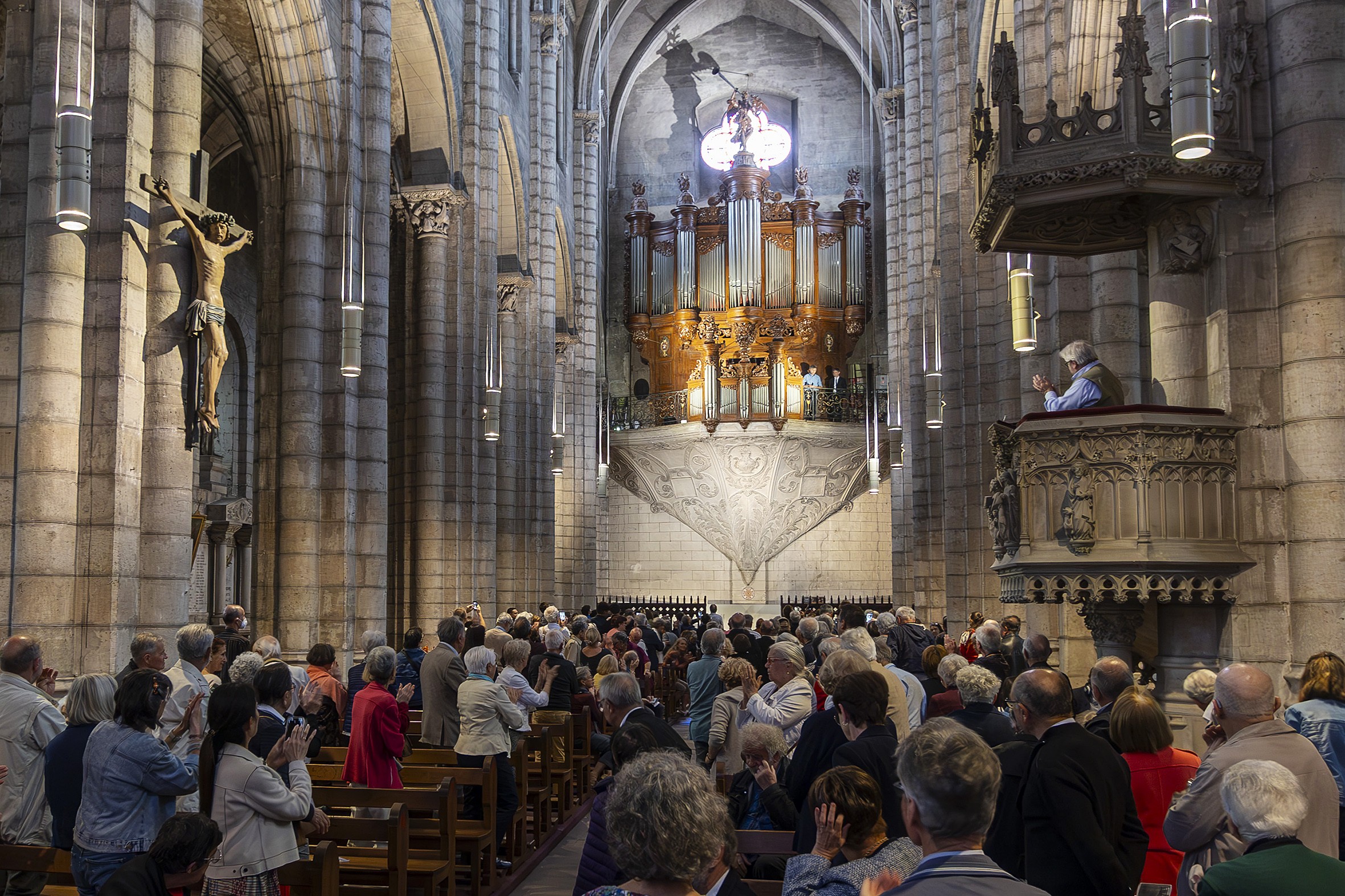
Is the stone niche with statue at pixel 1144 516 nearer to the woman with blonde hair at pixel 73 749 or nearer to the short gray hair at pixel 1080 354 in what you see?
the short gray hair at pixel 1080 354

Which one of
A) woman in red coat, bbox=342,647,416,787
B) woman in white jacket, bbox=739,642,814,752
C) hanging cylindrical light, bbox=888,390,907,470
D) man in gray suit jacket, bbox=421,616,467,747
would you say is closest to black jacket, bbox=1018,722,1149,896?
woman in white jacket, bbox=739,642,814,752

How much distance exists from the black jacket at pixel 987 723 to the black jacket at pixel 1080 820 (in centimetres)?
112

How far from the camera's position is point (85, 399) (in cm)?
893

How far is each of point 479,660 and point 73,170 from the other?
3919 millimetres

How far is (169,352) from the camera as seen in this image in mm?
9852

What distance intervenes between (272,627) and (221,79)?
9492mm

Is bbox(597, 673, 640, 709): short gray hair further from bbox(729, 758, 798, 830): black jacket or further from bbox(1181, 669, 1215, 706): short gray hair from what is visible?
bbox(1181, 669, 1215, 706): short gray hair

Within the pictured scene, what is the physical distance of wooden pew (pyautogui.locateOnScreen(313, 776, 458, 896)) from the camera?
19.8ft

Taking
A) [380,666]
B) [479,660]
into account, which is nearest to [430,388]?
[479,660]

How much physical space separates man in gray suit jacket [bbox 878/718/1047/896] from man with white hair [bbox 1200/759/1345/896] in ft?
2.49

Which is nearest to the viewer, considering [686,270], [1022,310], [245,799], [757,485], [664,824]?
[664,824]

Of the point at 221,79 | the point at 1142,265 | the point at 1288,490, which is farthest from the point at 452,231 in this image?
the point at 1288,490

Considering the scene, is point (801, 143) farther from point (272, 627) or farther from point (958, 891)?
point (958, 891)

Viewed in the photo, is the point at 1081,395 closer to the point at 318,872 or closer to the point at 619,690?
the point at 619,690
